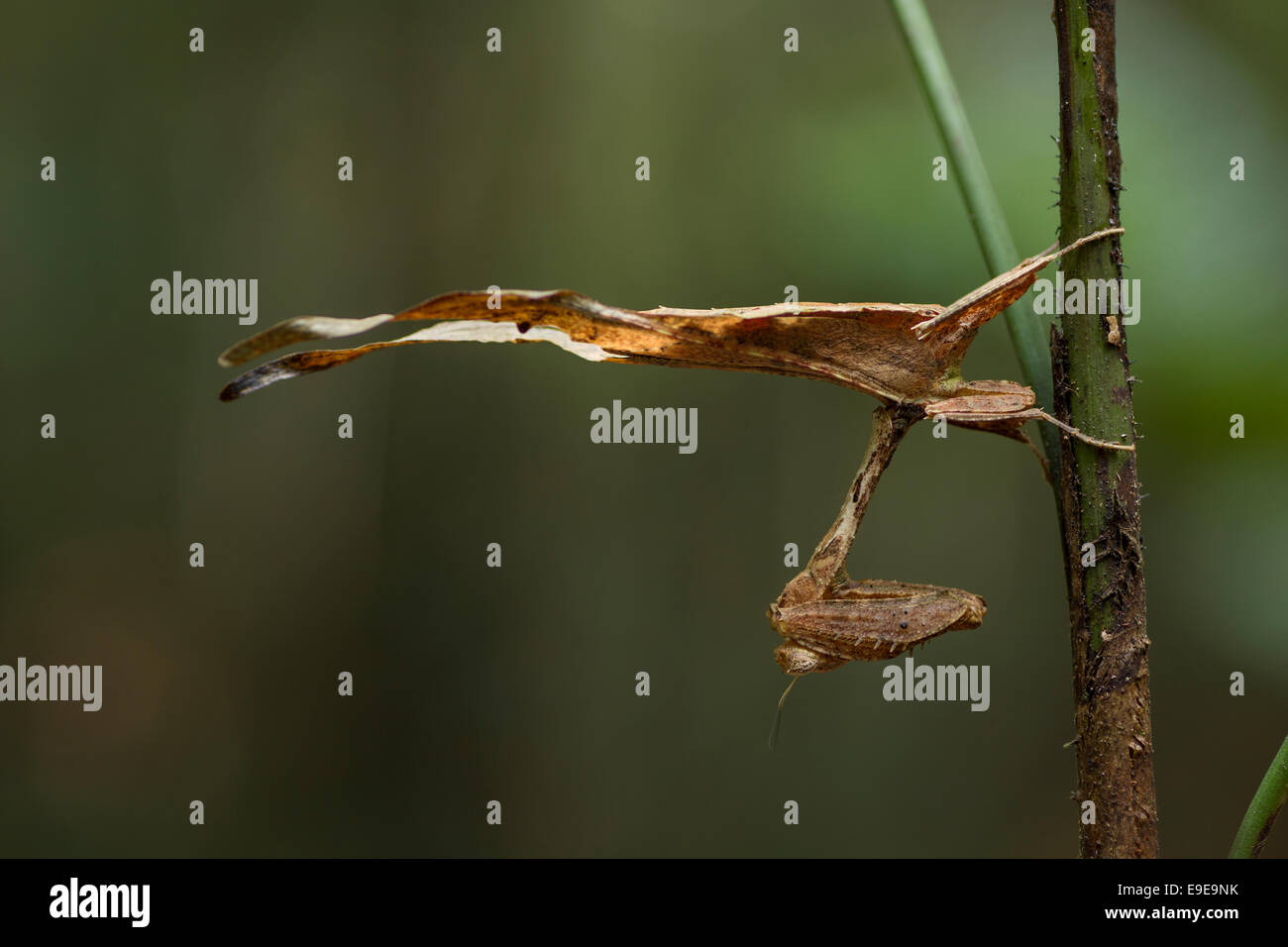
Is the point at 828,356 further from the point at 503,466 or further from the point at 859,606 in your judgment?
the point at 503,466

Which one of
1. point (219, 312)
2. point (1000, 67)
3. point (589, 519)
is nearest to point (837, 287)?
point (1000, 67)

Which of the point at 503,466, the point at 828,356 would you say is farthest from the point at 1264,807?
the point at 503,466

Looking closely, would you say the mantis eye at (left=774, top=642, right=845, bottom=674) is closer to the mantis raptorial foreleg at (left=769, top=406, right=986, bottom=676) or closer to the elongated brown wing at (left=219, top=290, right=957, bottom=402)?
the mantis raptorial foreleg at (left=769, top=406, right=986, bottom=676)

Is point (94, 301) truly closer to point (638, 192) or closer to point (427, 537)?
point (427, 537)

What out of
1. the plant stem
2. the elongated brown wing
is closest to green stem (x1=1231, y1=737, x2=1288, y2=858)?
the plant stem

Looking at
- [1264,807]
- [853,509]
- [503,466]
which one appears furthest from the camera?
[503,466]
